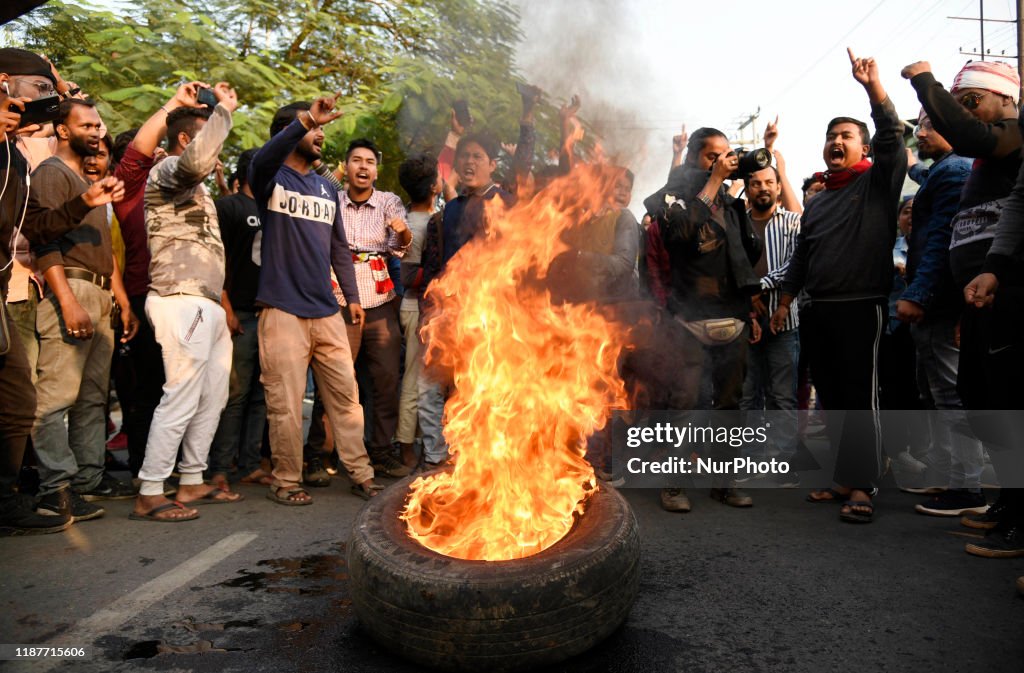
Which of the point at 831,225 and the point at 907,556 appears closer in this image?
the point at 907,556

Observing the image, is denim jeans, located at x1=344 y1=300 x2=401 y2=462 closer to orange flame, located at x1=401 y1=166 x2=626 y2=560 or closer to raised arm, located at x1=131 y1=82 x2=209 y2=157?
orange flame, located at x1=401 y1=166 x2=626 y2=560

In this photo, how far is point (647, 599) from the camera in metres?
3.01

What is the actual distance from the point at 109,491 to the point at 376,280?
2.39 m

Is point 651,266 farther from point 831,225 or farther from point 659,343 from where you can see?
point 831,225

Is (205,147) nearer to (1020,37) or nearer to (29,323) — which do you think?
(29,323)

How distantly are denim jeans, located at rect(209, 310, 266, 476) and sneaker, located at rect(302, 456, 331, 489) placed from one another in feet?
1.42

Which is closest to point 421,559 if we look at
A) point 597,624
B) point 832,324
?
point 597,624

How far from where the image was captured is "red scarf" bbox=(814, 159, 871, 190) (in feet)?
15.3

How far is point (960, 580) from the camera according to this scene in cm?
317

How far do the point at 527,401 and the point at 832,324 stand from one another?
245 centimetres

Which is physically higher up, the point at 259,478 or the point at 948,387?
the point at 948,387

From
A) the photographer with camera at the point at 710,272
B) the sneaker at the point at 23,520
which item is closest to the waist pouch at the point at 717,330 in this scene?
the photographer with camera at the point at 710,272

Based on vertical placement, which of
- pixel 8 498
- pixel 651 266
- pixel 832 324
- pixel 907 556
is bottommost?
pixel 907 556

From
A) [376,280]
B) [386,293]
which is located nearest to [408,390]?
[386,293]
